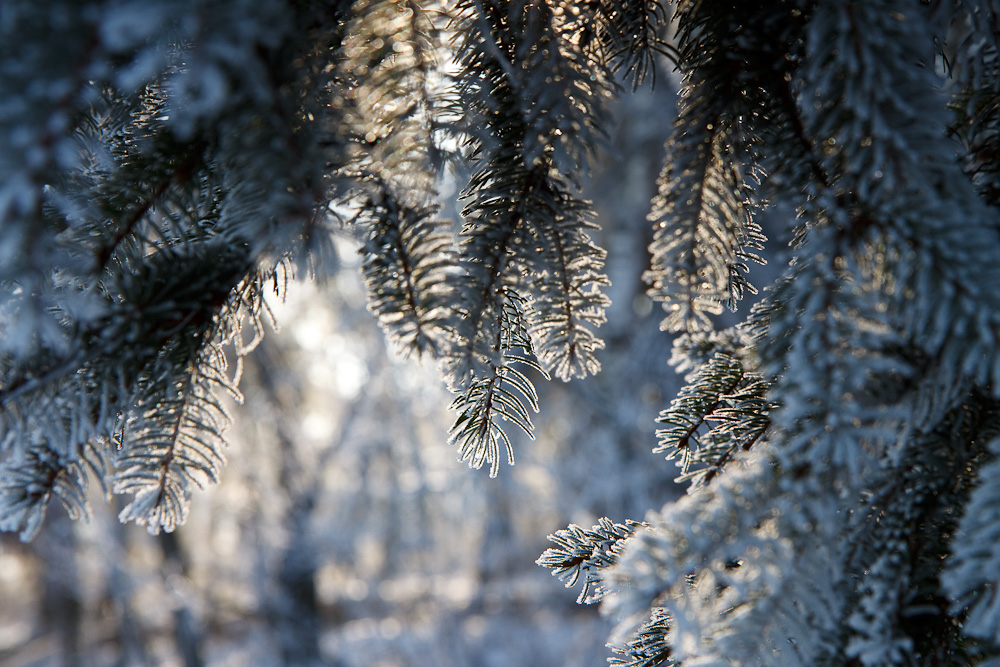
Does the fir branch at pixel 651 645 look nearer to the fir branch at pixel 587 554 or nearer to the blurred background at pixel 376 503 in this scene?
the fir branch at pixel 587 554

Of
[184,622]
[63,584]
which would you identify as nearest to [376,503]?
[184,622]

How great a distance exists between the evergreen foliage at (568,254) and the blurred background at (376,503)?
2.42m

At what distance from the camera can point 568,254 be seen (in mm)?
630

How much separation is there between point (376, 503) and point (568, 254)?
5898 millimetres

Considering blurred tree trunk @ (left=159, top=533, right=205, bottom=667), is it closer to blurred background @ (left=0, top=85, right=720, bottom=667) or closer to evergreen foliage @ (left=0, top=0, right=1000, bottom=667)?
blurred background @ (left=0, top=85, right=720, bottom=667)

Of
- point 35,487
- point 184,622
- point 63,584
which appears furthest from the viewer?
point 63,584

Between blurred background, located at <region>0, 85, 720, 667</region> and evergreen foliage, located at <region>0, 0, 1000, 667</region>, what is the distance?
2420 mm

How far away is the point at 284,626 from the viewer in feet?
13.4

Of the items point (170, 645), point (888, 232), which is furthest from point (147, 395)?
point (170, 645)

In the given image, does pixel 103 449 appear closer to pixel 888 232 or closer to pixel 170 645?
pixel 888 232

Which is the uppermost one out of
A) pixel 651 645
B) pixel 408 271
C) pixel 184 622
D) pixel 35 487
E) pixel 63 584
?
pixel 63 584

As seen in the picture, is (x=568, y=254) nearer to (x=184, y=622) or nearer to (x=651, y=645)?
(x=651, y=645)

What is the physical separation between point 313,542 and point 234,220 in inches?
161

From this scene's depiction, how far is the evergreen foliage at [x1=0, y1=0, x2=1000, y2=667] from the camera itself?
0.41 m
